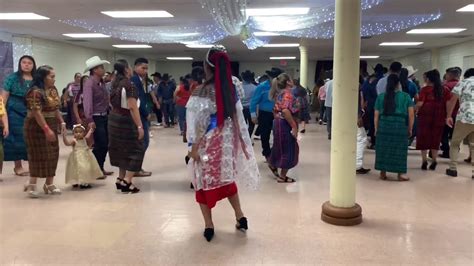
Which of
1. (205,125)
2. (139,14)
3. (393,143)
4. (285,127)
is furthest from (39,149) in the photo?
(139,14)

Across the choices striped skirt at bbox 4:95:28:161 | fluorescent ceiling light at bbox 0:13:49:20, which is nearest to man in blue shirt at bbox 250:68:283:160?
striped skirt at bbox 4:95:28:161

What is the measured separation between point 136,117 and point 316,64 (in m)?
18.1

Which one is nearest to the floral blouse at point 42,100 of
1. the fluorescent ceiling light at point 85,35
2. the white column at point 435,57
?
the fluorescent ceiling light at point 85,35

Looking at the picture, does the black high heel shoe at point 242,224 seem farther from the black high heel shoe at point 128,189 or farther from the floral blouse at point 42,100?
the floral blouse at point 42,100

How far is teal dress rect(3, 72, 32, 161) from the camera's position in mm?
4602

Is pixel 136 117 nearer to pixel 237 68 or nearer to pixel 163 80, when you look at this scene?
pixel 163 80

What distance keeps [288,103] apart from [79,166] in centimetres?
228

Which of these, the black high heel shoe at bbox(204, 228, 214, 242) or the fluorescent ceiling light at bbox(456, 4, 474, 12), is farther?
the fluorescent ceiling light at bbox(456, 4, 474, 12)

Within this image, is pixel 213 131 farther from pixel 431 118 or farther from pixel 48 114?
pixel 431 118

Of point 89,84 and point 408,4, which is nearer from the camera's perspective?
point 89,84

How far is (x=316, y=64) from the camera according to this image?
21.1 meters

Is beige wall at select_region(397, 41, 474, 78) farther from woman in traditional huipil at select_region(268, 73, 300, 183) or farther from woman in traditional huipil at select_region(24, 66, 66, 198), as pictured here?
woman in traditional huipil at select_region(24, 66, 66, 198)

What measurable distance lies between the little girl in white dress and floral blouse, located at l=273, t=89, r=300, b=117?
2.08 metres

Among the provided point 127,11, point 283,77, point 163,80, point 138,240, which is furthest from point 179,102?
point 138,240
